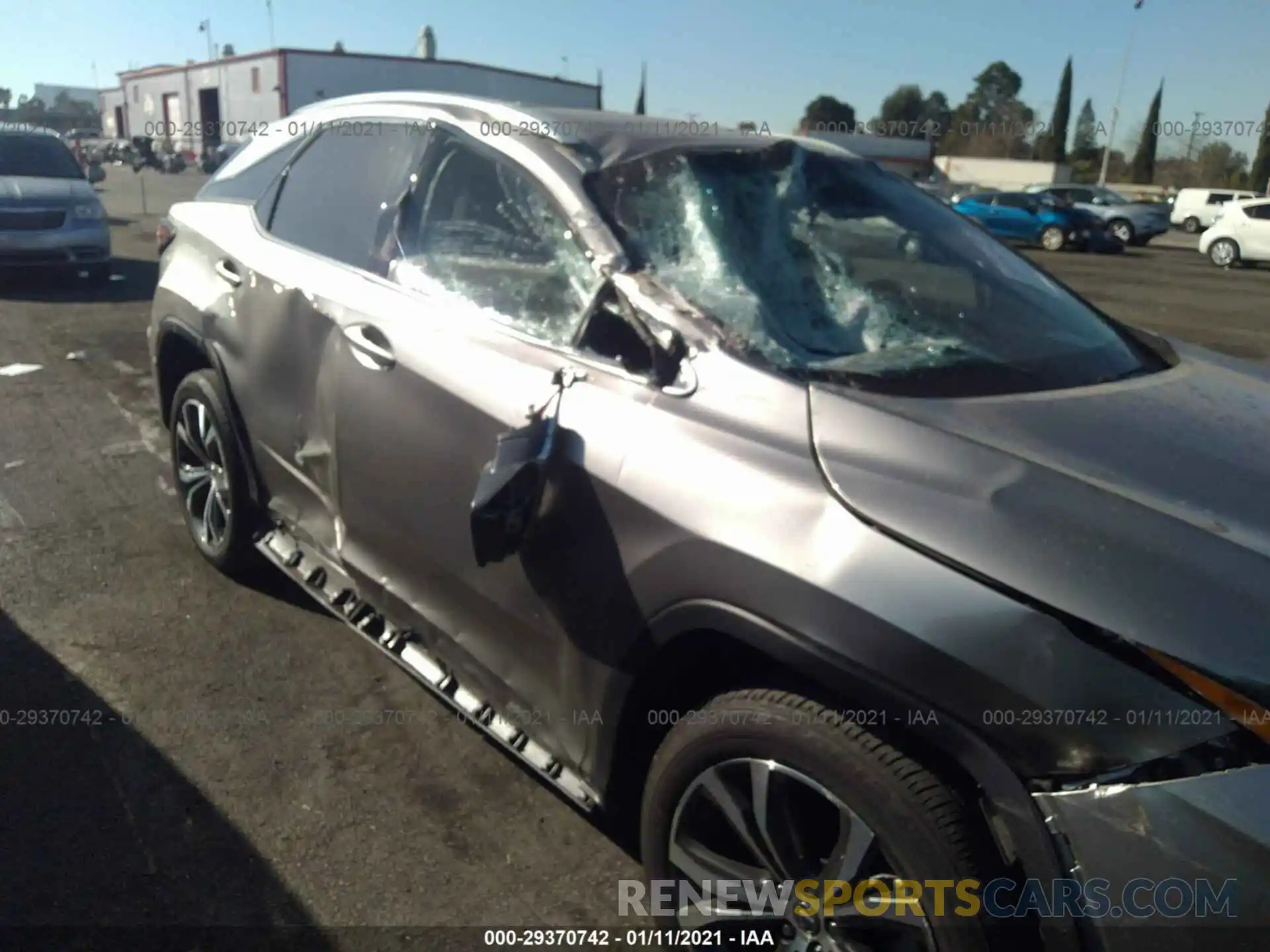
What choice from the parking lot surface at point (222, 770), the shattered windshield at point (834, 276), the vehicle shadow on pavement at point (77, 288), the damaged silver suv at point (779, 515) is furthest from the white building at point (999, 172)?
the damaged silver suv at point (779, 515)

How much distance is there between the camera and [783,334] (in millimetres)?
2330

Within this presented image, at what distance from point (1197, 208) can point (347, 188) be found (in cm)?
3668

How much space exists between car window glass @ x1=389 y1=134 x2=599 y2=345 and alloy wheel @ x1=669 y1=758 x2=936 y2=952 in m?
1.08

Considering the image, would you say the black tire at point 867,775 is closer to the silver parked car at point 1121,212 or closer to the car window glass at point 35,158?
the car window glass at point 35,158

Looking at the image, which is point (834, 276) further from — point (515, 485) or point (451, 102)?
point (451, 102)

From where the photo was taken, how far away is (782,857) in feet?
6.59

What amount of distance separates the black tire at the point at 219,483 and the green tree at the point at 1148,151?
58153 millimetres

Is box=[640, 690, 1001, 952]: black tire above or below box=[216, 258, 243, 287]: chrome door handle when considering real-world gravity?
below

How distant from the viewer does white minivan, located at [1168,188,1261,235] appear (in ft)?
109

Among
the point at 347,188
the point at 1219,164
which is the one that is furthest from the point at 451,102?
the point at 1219,164

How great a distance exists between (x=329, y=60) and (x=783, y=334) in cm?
3727

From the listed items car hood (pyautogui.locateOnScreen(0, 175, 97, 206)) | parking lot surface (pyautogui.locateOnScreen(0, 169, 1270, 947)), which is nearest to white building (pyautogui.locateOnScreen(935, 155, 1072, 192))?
car hood (pyautogui.locateOnScreen(0, 175, 97, 206))

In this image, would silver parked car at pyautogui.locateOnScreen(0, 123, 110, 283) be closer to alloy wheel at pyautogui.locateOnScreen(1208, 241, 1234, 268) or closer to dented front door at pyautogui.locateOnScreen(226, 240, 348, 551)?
dented front door at pyautogui.locateOnScreen(226, 240, 348, 551)

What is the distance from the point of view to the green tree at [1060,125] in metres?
59.7
